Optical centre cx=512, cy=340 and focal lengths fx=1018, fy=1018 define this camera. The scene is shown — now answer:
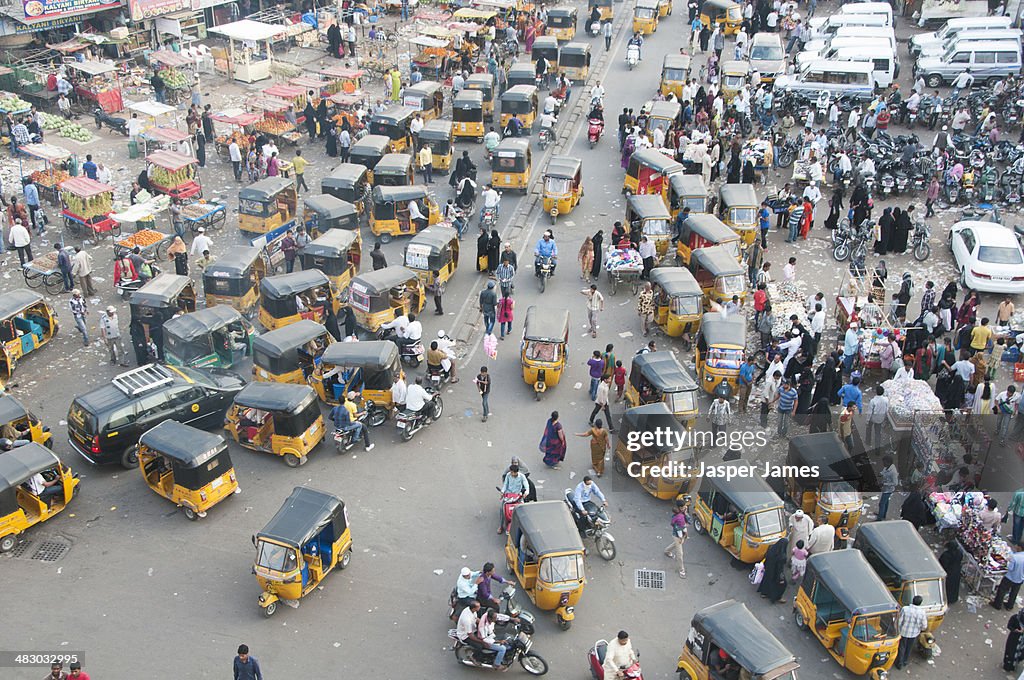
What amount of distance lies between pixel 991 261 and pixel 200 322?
757 inches

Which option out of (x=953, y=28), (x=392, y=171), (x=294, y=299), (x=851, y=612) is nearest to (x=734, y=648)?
(x=851, y=612)

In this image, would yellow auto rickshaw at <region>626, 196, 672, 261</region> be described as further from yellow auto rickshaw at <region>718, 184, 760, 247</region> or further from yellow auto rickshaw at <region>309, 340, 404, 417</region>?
yellow auto rickshaw at <region>309, 340, 404, 417</region>

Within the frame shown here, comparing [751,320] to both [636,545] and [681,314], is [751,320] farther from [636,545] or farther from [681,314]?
[636,545]

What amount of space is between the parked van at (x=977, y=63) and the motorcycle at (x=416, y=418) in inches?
1064

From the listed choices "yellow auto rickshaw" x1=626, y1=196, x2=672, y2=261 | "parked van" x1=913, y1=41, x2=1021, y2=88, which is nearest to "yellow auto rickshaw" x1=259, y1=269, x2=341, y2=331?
"yellow auto rickshaw" x1=626, y1=196, x2=672, y2=261

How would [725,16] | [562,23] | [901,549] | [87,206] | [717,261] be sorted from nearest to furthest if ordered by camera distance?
[901,549] → [717,261] → [87,206] → [562,23] → [725,16]

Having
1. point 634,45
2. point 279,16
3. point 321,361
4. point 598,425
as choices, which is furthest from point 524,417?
point 279,16

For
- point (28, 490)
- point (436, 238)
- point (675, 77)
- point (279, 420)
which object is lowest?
point (28, 490)

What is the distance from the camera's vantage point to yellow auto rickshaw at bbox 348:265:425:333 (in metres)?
23.4

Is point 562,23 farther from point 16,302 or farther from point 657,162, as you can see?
point 16,302

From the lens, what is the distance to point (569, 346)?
79.3 feet

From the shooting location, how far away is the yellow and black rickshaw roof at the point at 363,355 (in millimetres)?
20531

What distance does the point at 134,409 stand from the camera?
19.2 meters

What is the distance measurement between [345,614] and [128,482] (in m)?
5.65
